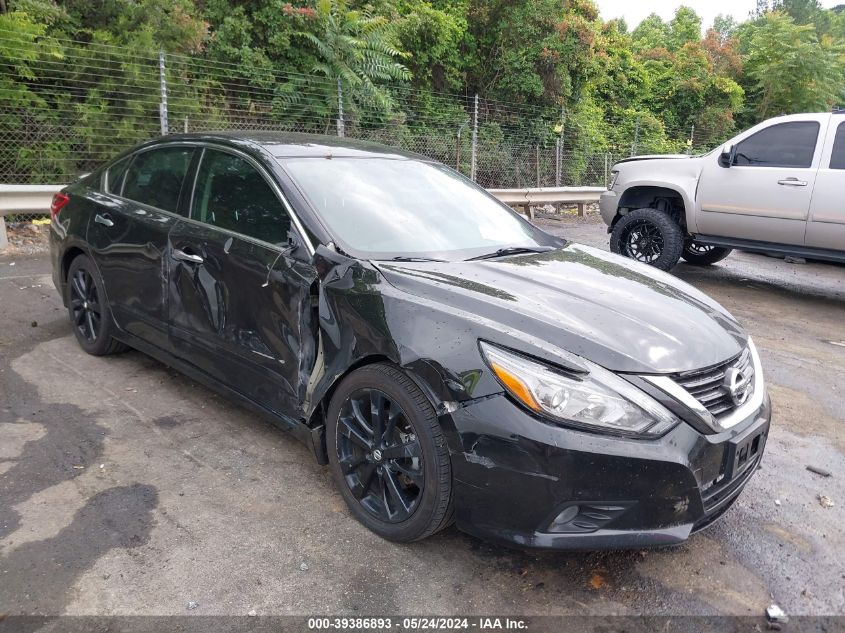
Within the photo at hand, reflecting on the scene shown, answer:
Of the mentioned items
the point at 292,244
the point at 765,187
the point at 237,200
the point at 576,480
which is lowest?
the point at 576,480

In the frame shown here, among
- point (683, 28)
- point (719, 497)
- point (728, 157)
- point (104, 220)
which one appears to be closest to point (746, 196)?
point (728, 157)

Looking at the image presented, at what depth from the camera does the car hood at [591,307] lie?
242 cm

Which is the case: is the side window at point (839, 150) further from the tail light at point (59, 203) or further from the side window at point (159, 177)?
the tail light at point (59, 203)

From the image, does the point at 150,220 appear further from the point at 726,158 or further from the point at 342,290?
the point at 726,158

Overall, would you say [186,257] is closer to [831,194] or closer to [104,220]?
[104,220]

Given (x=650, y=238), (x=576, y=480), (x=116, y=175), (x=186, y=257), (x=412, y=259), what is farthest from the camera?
(x=650, y=238)

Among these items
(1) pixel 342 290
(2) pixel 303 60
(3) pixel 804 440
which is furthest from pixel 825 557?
(2) pixel 303 60

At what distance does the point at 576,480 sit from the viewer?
221 centimetres

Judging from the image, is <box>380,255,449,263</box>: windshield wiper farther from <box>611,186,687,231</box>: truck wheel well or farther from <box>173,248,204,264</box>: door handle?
<box>611,186,687,231</box>: truck wheel well

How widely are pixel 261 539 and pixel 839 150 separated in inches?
270

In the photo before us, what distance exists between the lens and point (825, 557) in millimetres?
2756

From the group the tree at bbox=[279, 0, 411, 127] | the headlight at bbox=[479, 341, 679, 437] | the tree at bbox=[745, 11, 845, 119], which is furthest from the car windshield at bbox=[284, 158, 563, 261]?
the tree at bbox=[745, 11, 845, 119]

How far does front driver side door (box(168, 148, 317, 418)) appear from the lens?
300 cm

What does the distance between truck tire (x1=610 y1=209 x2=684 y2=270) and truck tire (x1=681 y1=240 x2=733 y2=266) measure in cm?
90
